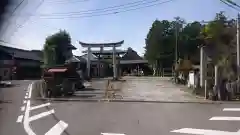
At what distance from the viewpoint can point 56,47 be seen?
59.2 feet

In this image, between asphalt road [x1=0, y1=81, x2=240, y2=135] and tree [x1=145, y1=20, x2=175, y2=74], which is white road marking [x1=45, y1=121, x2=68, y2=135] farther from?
tree [x1=145, y1=20, x2=175, y2=74]

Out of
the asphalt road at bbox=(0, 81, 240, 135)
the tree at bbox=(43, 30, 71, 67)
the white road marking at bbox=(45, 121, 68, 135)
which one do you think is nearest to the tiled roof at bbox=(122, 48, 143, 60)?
the tree at bbox=(43, 30, 71, 67)

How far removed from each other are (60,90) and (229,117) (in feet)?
40.1

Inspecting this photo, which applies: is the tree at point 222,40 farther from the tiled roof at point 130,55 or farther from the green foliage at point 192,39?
the tiled roof at point 130,55

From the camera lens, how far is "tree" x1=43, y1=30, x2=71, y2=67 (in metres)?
17.9

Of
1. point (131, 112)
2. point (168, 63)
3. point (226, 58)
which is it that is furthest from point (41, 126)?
point (168, 63)

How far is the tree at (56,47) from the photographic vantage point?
703 inches

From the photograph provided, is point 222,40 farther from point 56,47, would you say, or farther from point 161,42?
point 161,42

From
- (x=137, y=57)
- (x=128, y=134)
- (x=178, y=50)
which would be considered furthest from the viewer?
(x=137, y=57)

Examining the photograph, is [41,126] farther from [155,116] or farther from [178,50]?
[178,50]

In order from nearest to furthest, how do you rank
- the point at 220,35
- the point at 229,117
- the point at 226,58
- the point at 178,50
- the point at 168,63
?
the point at 229,117 < the point at 220,35 < the point at 226,58 < the point at 178,50 < the point at 168,63

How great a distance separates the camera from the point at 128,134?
26.5 feet

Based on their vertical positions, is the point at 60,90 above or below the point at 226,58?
below

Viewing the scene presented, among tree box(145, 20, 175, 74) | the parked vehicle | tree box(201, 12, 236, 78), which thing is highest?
tree box(145, 20, 175, 74)
